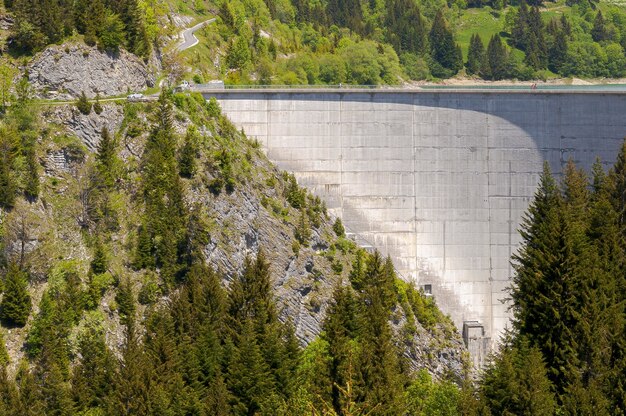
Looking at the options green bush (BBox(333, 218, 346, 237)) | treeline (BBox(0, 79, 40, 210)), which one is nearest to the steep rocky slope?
green bush (BBox(333, 218, 346, 237))

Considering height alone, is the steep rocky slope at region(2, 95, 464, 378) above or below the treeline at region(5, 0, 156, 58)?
below

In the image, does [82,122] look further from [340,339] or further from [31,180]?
[340,339]

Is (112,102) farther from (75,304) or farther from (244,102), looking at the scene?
(75,304)

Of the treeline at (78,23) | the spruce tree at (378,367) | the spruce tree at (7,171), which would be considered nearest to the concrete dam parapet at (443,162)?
the treeline at (78,23)

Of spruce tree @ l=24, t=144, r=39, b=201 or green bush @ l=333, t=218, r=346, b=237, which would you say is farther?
green bush @ l=333, t=218, r=346, b=237

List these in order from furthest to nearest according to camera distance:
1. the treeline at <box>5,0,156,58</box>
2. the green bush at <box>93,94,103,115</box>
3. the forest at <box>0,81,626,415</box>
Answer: the treeline at <box>5,0,156,58</box> < the green bush at <box>93,94,103,115</box> < the forest at <box>0,81,626,415</box>

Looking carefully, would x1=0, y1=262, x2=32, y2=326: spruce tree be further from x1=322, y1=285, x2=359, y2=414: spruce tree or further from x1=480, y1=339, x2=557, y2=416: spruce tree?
x1=480, y1=339, x2=557, y2=416: spruce tree

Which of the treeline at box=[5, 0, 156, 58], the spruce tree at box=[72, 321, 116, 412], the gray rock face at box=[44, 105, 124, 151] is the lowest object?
the spruce tree at box=[72, 321, 116, 412]

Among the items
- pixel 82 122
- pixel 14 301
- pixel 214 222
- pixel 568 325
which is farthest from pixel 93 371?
pixel 568 325
